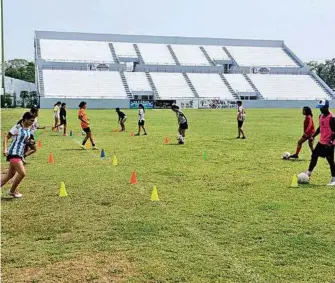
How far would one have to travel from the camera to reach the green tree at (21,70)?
110 metres

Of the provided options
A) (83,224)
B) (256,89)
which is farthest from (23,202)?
(256,89)

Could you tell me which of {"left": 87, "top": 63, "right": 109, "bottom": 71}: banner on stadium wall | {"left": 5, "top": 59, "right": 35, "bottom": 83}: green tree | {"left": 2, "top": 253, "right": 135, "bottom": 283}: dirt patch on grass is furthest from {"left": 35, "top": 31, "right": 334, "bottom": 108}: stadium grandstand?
{"left": 2, "top": 253, "right": 135, "bottom": 283}: dirt patch on grass

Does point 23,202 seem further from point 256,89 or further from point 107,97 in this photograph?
point 256,89

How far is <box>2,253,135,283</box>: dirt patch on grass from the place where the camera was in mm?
5023

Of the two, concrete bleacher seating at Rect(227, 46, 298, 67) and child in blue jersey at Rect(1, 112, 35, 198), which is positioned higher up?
concrete bleacher seating at Rect(227, 46, 298, 67)

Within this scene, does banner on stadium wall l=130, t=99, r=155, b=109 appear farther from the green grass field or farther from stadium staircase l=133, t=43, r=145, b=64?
the green grass field

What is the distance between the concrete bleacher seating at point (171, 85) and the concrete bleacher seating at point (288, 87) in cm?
1179

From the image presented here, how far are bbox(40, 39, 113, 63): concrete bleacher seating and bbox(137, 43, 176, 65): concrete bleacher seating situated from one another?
19.3 ft

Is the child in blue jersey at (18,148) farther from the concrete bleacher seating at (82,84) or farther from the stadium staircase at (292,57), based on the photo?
the stadium staircase at (292,57)

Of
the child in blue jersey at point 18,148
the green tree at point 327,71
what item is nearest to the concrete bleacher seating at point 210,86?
the green tree at point 327,71

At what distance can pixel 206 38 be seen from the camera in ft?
284

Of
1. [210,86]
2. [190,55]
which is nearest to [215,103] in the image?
[210,86]

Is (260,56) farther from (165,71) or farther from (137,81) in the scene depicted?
(137,81)

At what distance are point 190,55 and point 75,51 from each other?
1916 centimetres
